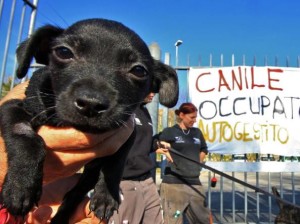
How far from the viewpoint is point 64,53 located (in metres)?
2.25

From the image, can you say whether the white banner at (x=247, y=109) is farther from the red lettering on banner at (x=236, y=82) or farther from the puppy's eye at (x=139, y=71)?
the puppy's eye at (x=139, y=71)

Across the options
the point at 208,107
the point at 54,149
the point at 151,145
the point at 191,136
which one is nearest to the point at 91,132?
the point at 54,149

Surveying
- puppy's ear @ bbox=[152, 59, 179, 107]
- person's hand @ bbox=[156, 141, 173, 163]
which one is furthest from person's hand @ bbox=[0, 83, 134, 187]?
person's hand @ bbox=[156, 141, 173, 163]

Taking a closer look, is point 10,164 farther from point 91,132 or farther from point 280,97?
point 280,97

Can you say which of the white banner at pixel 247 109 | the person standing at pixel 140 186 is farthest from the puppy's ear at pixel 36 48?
the white banner at pixel 247 109

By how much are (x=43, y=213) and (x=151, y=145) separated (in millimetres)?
2970

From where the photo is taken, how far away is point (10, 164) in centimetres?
204

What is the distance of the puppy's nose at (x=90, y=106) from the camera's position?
183cm

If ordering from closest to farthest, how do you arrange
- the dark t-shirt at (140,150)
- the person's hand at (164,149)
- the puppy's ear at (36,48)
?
the puppy's ear at (36,48) < the dark t-shirt at (140,150) < the person's hand at (164,149)

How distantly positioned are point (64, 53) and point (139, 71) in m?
0.52

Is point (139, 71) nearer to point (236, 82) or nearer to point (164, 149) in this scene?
point (164, 149)

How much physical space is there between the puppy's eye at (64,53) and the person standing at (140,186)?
2.20 m

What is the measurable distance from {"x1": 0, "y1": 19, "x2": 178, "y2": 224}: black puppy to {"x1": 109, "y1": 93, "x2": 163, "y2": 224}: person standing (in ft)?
5.35

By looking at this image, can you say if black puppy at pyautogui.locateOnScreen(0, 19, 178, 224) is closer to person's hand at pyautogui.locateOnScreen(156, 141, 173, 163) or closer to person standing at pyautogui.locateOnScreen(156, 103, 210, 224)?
person's hand at pyautogui.locateOnScreen(156, 141, 173, 163)
